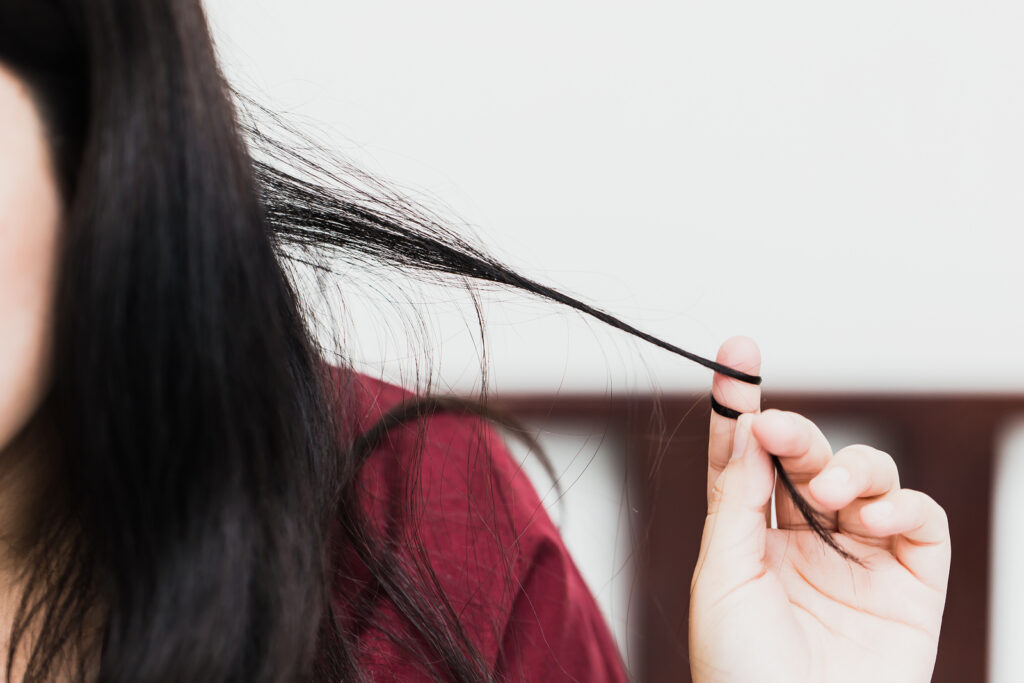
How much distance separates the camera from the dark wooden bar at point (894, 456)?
40.4 inches

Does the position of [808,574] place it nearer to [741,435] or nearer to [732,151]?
[741,435]

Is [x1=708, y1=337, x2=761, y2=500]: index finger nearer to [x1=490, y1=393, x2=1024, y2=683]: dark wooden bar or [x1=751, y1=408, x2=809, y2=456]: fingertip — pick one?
[x1=751, y1=408, x2=809, y2=456]: fingertip

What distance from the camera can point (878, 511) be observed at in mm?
466

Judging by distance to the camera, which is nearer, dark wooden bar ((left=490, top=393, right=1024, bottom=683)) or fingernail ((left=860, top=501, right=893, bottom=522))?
fingernail ((left=860, top=501, right=893, bottom=522))

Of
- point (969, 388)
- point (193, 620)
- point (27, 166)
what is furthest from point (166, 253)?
point (969, 388)

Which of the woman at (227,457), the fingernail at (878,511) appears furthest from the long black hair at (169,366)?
the fingernail at (878,511)

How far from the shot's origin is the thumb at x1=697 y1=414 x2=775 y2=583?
1.59 ft

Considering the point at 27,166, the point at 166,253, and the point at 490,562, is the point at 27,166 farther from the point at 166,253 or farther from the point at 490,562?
the point at 490,562

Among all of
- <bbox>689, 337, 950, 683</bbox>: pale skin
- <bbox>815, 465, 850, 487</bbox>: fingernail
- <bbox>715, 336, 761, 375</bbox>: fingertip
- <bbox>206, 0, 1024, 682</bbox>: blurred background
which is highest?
<bbox>206, 0, 1024, 682</bbox>: blurred background

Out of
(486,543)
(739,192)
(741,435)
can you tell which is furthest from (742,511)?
(739,192)

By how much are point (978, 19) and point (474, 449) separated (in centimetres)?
88

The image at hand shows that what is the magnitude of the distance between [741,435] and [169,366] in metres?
0.32

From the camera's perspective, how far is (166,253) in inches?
14.3

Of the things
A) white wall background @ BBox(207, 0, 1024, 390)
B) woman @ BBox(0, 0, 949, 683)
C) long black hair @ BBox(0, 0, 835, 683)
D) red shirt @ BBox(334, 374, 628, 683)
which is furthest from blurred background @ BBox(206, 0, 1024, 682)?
long black hair @ BBox(0, 0, 835, 683)
